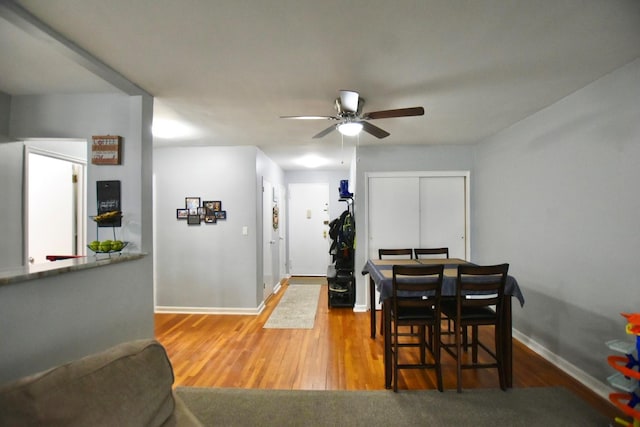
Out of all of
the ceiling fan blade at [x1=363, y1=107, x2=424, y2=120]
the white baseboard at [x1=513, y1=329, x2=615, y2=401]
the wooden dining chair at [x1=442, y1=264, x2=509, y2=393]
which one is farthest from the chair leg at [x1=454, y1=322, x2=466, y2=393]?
the ceiling fan blade at [x1=363, y1=107, x2=424, y2=120]

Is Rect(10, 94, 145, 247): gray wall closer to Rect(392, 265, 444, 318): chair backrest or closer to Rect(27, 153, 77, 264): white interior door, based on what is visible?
Rect(27, 153, 77, 264): white interior door

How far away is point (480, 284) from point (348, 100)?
5.76 feet

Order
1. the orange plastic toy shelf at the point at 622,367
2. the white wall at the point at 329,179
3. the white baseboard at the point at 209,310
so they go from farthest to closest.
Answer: the white wall at the point at 329,179
the white baseboard at the point at 209,310
the orange plastic toy shelf at the point at 622,367

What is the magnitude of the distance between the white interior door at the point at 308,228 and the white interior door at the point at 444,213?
2.69 metres

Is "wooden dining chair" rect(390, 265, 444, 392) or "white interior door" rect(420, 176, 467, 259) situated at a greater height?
"white interior door" rect(420, 176, 467, 259)

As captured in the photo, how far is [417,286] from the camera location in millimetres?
2213

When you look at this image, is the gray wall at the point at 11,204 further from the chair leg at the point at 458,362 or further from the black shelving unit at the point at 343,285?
the chair leg at the point at 458,362

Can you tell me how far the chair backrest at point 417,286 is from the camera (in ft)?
7.14

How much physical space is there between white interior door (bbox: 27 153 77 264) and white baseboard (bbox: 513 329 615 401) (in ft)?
16.9

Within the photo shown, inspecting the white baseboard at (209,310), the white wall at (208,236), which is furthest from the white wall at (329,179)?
the white baseboard at (209,310)

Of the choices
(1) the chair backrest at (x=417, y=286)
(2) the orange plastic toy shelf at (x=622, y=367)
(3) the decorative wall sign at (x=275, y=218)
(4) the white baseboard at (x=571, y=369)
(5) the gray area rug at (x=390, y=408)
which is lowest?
(5) the gray area rug at (x=390, y=408)

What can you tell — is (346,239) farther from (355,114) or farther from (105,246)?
(105,246)

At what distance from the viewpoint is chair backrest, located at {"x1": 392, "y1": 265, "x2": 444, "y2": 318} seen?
7.14 feet

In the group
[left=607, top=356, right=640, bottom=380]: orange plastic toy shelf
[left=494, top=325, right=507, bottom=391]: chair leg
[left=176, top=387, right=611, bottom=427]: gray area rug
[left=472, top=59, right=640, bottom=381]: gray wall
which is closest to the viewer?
[left=607, top=356, right=640, bottom=380]: orange plastic toy shelf
